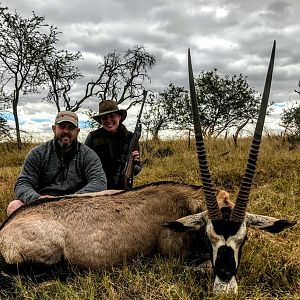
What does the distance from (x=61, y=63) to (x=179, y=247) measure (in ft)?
55.5

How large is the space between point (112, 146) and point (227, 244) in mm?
3830

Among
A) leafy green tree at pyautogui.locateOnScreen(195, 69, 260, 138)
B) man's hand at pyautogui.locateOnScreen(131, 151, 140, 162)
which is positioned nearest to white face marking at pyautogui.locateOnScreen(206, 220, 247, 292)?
man's hand at pyautogui.locateOnScreen(131, 151, 140, 162)

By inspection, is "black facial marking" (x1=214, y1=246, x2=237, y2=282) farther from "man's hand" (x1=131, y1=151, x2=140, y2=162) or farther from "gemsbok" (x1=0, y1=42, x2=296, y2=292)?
"man's hand" (x1=131, y1=151, x2=140, y2=162)

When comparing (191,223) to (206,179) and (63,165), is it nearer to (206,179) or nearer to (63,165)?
(206,179)

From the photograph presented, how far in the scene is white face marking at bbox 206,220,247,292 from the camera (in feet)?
11.3

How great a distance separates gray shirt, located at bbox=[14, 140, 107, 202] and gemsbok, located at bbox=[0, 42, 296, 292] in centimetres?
114

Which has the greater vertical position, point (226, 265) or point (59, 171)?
point (59, 171)

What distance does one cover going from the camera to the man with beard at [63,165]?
5.65 m

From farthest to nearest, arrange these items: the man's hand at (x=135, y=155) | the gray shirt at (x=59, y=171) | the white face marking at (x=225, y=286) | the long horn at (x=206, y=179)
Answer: the man's hand at (x=135, y=155), the gray shirt at (x=59, y=171), the long horn at (x=206, y=179), the white face marking at (x=225, y=286)

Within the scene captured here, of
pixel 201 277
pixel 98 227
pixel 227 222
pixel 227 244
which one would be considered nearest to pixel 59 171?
pixel 98 227

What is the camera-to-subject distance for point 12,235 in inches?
158

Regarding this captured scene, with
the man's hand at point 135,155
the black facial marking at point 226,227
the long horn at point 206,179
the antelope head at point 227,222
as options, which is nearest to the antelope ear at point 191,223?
the antelope head at point 227,222

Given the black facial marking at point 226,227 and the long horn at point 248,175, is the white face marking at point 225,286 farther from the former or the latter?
the long horn at point 248,175

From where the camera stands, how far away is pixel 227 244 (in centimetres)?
351
